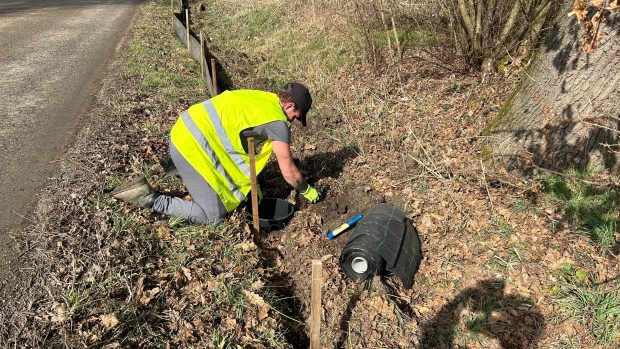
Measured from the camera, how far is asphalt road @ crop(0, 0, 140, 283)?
4.16 meters

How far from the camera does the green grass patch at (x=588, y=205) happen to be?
11.0 feet

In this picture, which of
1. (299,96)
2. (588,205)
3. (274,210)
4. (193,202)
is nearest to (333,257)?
(274,210)

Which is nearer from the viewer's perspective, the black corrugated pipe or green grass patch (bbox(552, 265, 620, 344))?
green grass patch (bbox(552, 265, 620, 344))

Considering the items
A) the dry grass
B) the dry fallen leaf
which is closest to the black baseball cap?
the dry grass

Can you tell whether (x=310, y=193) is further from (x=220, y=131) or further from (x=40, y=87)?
(x=40, y=87)

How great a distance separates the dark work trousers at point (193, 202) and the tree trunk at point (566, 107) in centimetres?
289

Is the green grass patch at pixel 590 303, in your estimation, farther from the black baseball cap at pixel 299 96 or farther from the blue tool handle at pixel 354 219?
the black baseball cap at pixel 299 96

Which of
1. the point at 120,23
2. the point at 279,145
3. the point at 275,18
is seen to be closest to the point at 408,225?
the point at 279,145

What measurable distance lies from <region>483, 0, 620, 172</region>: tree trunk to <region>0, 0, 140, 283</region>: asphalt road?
4.61 m

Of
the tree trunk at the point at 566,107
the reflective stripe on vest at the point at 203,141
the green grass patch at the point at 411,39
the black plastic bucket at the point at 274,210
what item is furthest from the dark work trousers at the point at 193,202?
the green grass patch at the point at 411,39

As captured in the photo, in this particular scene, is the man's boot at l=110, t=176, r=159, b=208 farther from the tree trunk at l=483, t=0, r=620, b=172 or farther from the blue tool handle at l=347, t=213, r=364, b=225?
the tree trunk at l=483, t=0, r=620, b=172

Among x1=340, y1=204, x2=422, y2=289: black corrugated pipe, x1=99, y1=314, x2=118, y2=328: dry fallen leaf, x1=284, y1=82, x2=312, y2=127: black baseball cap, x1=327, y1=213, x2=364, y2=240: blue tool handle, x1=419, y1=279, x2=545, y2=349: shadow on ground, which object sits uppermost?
x1=284, y1=82, x2=312, y2=127: black baseball cap

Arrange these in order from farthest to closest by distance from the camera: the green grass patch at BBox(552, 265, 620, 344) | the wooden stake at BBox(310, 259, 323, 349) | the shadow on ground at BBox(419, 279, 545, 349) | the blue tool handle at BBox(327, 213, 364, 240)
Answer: the blue tool handle at BBox(327, 213, 364, 240) → the shadow on ground at BBox(419, 279, 545, 349) → the green grass patch at BBox(552, 265, 620, 344) → the wooden stake at BBox(310, 259, 323, 349)

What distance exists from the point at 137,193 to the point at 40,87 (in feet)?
15.5
